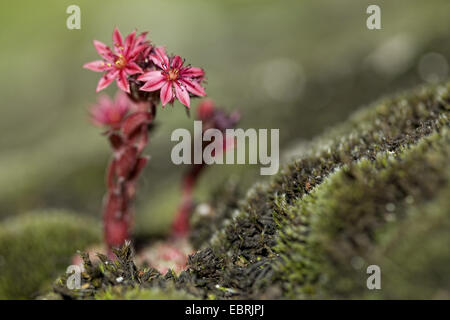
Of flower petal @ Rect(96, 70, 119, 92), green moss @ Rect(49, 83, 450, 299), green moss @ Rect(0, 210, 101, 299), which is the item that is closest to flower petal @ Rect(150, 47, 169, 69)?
flower petal @ Rect(96, 70, 119, 92)

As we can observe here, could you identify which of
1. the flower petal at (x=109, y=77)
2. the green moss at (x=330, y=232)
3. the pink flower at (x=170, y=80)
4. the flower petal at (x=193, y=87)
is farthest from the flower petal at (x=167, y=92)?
the green moss at (x=330, y=232)

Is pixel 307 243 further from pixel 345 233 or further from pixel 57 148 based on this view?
pixel 57 148

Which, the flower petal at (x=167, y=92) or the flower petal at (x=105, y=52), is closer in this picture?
the flower petal at (x=167, y=92)

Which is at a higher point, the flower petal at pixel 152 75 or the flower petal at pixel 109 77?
the flower petal at pixel 109 77

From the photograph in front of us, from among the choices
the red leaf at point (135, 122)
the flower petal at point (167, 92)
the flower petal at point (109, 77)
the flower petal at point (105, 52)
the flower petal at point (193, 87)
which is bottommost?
the red leaf at point (135, 122)

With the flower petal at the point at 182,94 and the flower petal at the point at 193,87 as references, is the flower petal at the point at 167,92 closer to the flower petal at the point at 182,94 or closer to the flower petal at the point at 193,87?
the flower petal at the point at 182,94

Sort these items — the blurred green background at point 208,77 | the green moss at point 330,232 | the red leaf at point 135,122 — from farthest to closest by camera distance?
the blurred green background at point 208,77 → the red leaf at point 135,122 → the green moss at point 330,232
